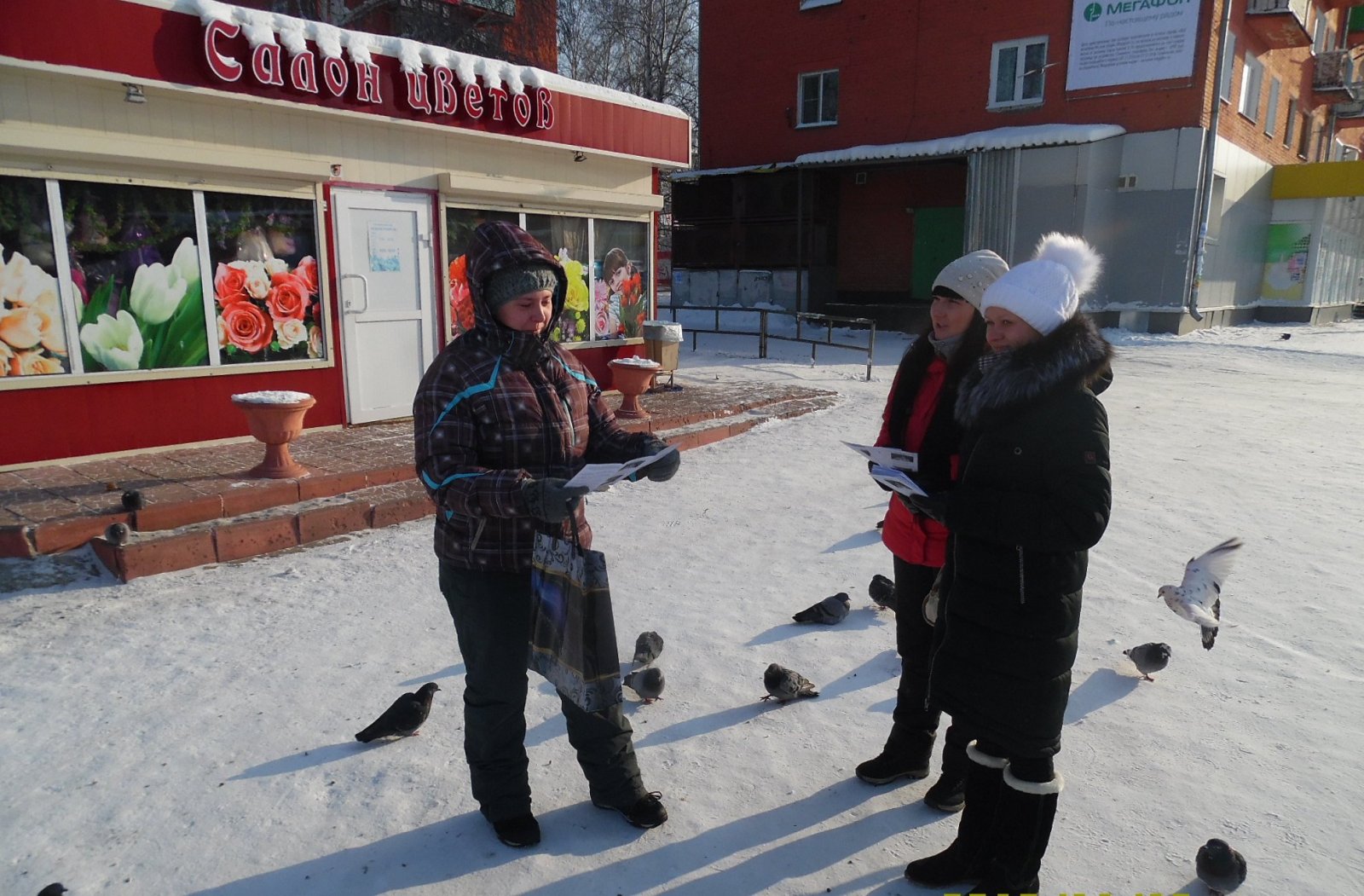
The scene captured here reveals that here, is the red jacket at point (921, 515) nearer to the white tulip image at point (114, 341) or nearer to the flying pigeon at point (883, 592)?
the flying pigeon at point (883, 592)

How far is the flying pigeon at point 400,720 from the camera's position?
10.1ft

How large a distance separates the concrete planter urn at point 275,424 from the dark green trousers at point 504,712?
3.78 metres

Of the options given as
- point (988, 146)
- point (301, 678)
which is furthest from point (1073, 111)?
point (301, 678)

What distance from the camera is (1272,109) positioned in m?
21.7

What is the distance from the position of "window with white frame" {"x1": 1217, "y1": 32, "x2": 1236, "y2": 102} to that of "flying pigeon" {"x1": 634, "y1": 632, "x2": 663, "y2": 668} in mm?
19542

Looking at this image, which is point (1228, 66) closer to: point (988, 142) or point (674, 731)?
point (988, 142)

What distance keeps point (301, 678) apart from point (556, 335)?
6428mm

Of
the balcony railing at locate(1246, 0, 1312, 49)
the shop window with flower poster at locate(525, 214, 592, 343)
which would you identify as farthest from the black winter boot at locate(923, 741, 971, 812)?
the balcony railing at locate(1246, 0, 1312, 49)

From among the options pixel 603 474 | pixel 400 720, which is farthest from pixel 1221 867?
pixel 400 720

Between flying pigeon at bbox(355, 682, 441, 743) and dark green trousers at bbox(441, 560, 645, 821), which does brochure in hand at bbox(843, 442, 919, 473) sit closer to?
dark green trousers at bbox(441, 560, 645, 821)

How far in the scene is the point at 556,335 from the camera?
9617 mm

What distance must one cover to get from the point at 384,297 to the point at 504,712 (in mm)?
6297

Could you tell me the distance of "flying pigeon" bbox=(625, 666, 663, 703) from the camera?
3.42 m

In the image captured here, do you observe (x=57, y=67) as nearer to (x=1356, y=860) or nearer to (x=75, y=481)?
(x=75, y=481)
